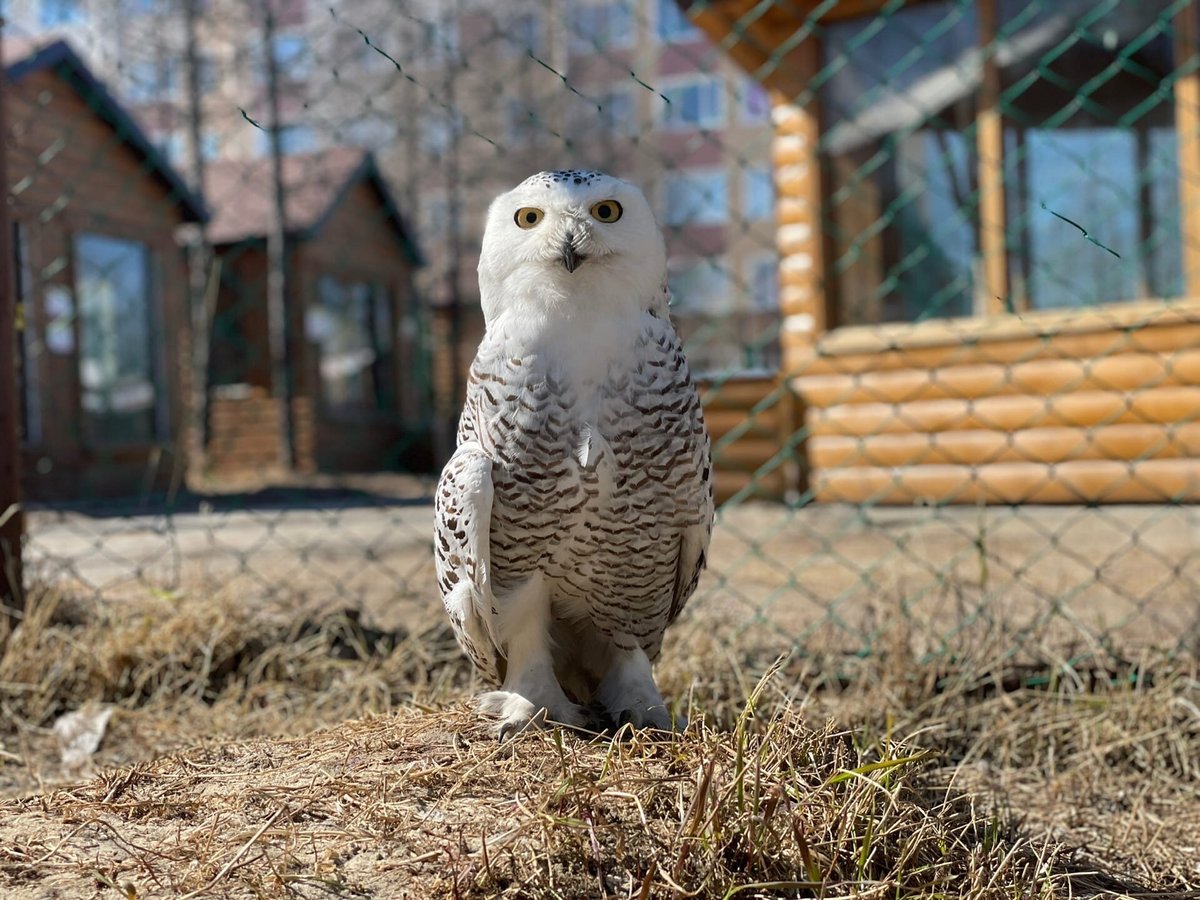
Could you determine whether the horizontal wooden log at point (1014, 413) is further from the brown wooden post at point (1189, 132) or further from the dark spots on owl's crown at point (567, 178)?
the dark spots on owl's crown at point (567, 178)

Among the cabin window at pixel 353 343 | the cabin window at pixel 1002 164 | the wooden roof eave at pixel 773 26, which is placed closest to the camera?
the cabin window at pixel 1002 164

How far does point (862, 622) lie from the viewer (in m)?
2.96

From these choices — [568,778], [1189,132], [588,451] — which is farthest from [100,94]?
[568,778]

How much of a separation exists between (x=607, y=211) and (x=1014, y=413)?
4737mm

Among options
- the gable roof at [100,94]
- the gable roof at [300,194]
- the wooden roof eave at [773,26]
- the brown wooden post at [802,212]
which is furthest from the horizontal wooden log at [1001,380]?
the gable roof at [300,194]

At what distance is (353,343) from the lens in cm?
1489

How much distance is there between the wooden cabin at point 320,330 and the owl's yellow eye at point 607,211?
11268 millimetres

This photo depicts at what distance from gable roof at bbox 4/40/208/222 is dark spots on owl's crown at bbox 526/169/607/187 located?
5.61 meters

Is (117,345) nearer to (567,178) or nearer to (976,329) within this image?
(976,329)

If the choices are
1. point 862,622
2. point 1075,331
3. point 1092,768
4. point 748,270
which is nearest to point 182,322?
point 1075,331

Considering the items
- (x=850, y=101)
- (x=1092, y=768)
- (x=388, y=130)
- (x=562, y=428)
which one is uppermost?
(x=388, y=130)

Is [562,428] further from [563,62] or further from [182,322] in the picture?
[563,62]

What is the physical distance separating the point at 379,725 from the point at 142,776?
1.34ft

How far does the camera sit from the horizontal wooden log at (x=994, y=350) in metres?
5.48
